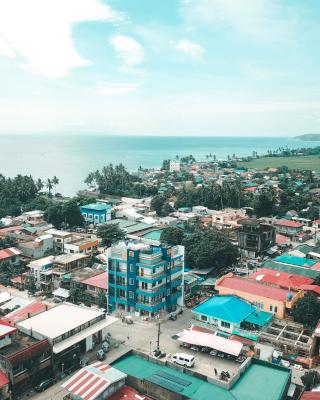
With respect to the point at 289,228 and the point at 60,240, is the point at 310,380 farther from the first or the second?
the point at 289,228

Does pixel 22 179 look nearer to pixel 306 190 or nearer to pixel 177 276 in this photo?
pixel 177 276

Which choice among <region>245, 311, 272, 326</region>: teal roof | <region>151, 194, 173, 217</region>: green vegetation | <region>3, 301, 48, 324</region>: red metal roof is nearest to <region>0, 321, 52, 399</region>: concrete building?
<region>3, 301, 48, 324</region>: red metal roof

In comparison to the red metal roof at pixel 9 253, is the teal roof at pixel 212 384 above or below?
below

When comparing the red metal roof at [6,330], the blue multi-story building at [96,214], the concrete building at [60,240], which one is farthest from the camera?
the blue multi-story building at [96,214]

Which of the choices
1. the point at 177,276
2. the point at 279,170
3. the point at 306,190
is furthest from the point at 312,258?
the point at 279,170

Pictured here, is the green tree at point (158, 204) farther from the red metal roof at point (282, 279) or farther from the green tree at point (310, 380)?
the green tree at point (310, 380)

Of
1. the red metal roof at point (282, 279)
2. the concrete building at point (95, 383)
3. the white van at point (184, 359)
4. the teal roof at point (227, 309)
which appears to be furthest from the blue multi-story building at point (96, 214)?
the concrete building at point (95, 383)
